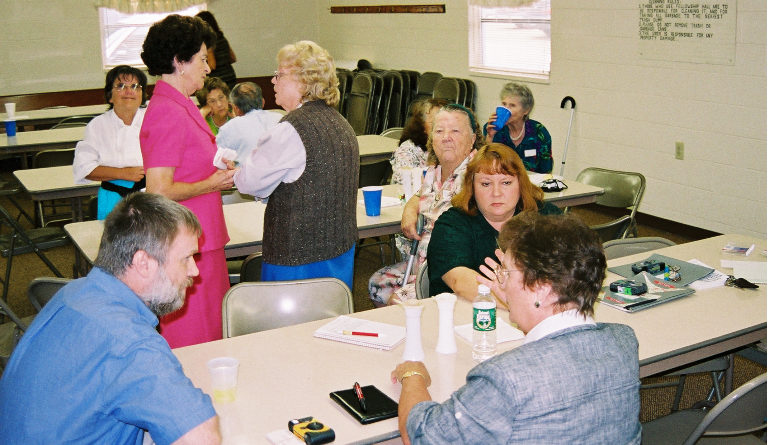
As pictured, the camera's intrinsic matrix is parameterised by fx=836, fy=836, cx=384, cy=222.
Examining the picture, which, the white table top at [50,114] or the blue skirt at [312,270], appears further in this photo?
the white table top at [50,114]

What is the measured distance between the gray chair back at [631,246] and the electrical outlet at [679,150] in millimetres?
3027

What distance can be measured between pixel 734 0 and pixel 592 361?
4.85 meters

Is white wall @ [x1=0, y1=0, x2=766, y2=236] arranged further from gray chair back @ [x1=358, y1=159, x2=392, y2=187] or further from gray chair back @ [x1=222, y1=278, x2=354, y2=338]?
gray chair back @ [x1=222, y1=278, x2=354, y2=338]

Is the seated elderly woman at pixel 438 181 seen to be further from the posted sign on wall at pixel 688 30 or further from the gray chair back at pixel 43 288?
the posted sign on wall at pixel 688 30

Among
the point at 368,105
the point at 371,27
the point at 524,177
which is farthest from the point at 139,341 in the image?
the point at 371,27

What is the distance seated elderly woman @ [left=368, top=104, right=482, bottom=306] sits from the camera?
3.80 meters

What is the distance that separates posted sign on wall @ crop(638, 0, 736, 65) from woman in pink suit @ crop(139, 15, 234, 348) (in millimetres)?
4125

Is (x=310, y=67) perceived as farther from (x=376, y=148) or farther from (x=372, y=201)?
(x=376, y=148)

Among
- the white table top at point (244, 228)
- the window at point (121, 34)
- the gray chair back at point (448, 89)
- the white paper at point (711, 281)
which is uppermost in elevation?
the window at point (121, 34)

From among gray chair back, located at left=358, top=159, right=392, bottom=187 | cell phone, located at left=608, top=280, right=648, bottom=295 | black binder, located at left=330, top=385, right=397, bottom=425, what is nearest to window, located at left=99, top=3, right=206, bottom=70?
gray chair back, located at left=358, top=159, right=392, bottom=187

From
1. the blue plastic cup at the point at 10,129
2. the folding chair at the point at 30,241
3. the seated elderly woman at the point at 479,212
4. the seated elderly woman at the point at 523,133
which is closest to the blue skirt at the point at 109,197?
the folding chair at the point at 30,241

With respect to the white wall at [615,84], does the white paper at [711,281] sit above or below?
below

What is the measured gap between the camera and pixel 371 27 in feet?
35.4

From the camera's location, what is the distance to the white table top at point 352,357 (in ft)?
7.23
